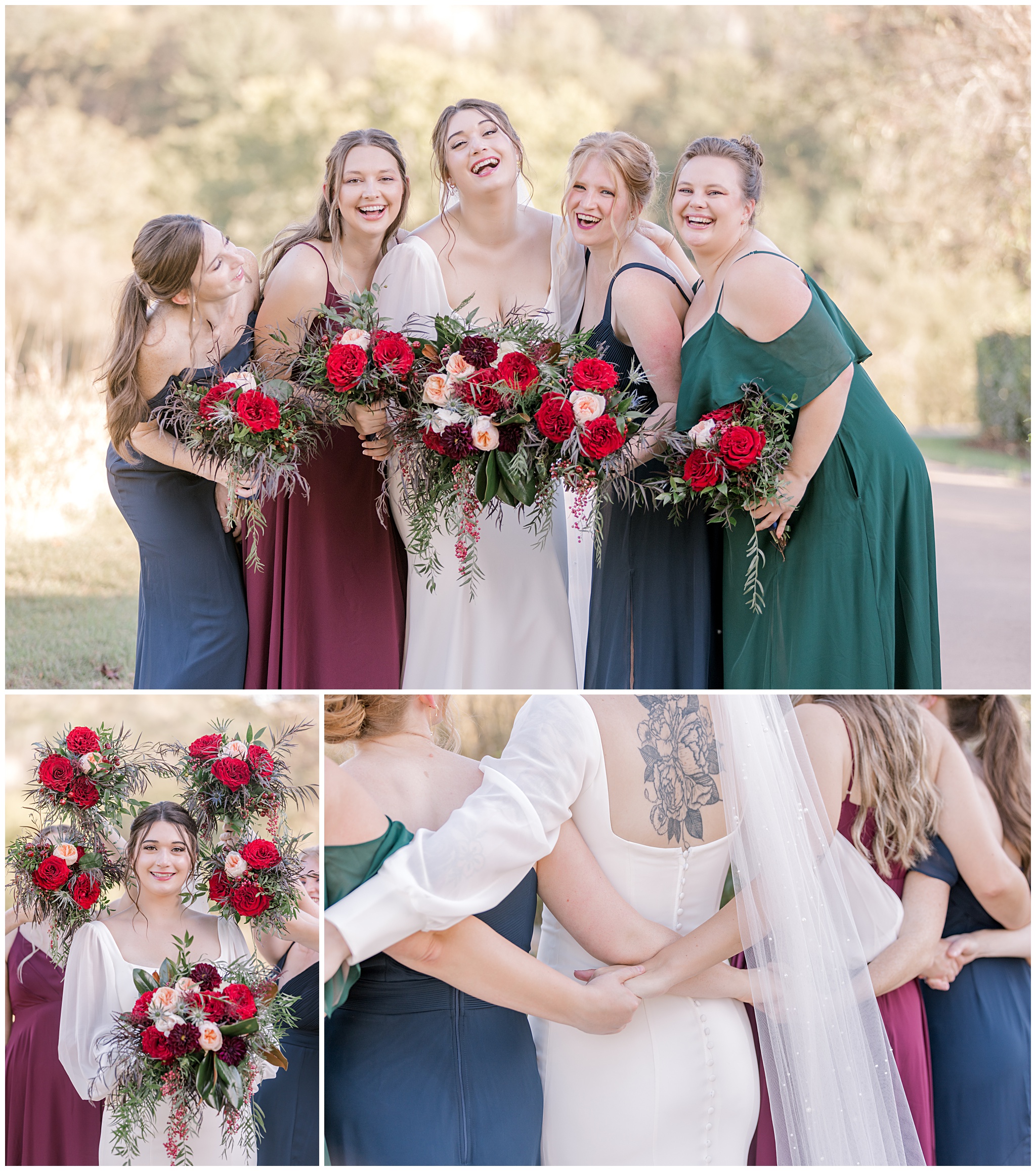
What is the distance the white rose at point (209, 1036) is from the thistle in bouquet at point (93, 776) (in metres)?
0.63

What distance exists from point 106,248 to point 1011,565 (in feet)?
43.3

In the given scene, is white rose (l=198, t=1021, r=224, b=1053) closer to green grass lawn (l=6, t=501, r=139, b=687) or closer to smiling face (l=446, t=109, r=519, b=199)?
smiling face (l=446, t=109, r=519, b=199)

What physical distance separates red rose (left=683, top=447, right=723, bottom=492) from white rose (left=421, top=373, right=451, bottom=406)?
777 mm

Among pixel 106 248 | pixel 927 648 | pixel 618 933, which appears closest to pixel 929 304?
pixel 106 248

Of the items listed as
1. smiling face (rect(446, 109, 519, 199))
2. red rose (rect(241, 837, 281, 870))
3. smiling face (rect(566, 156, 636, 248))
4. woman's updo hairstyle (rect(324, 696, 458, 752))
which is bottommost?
red rose (rect(241, 837, 281, 870))

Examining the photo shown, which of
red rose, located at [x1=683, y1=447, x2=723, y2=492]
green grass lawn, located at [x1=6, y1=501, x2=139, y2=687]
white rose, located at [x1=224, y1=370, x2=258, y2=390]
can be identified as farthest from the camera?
green grass lawn, located at [x1=6, y1=501, x2=139, y2=687]

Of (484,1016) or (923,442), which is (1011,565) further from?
(484,1016)

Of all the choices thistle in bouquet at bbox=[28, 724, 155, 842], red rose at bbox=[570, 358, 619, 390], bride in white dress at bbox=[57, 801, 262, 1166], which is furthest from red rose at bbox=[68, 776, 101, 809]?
red rose at bbox=[570, 358, 619, 390]

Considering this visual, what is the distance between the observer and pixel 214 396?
3.57m

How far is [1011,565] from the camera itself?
30.9ft

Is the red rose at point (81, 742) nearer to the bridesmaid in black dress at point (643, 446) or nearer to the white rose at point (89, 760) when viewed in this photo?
the white rose at point (89, 760)

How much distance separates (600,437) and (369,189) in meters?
1.29

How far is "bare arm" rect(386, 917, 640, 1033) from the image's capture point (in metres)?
3.13

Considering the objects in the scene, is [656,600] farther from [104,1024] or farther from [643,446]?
[104,1024]
